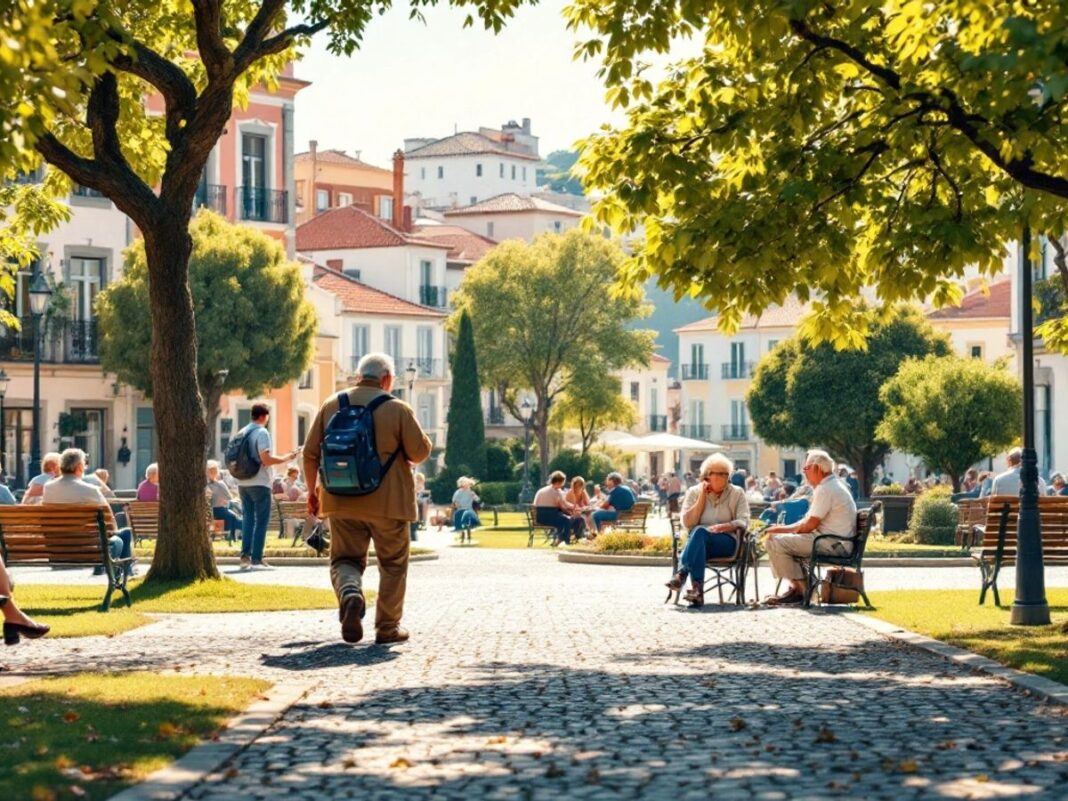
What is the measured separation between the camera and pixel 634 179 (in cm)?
1574

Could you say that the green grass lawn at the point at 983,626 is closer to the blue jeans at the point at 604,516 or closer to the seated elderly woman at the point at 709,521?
the seated elderly woman at the point at 709,521

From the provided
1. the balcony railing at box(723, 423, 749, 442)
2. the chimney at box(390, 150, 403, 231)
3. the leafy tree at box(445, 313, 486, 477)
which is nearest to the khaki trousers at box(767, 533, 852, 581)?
the leafy tree at box(445, 313, 486, 477)

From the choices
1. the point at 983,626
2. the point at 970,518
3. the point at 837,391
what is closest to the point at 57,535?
the point at 983,626

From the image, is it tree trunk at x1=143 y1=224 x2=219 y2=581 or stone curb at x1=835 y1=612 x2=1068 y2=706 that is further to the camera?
tree trunk at x1=143 y1=224 x2=219 y2=581

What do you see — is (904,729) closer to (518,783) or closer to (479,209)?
(518,783)

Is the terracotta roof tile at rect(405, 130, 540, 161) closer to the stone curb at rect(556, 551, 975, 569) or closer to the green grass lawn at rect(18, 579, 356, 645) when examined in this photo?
the stone curb at rect(556, 551, 975, 569)

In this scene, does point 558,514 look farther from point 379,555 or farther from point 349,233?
point 349,233

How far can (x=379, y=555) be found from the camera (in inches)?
543

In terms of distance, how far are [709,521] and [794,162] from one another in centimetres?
506

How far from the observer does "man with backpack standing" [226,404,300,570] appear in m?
23.5

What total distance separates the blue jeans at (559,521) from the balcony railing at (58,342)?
2066 centimetres

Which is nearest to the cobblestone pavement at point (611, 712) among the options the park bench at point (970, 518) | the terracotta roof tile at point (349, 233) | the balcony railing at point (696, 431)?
the park bench at point (970, 518)

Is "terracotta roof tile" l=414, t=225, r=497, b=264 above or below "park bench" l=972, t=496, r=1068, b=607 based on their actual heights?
above

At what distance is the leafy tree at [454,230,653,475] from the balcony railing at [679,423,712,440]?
34.1m
